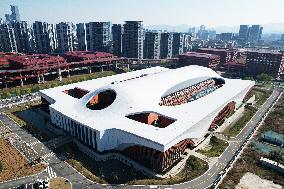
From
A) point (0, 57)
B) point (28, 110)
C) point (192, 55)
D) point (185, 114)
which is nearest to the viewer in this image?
point (185, 114)

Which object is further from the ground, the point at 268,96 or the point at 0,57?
the point at 0,57

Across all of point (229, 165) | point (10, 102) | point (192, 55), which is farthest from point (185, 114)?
point (192, 55)

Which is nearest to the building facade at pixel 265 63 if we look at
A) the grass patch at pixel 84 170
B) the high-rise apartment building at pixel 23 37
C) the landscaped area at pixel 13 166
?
the grass patch at pixel 84 170

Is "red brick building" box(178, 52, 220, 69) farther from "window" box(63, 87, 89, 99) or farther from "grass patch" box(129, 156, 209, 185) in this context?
"grass patch" box(129, 156, 209, 185)

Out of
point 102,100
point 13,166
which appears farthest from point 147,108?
point 13,166

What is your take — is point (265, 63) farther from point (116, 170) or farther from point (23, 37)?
point (23, 37)

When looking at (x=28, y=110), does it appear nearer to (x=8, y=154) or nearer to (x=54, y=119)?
(x=54, y=119)

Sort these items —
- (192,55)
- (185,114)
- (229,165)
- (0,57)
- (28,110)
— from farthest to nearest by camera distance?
(192,55), (0,57), (28,110), (185,114), (229,165)
